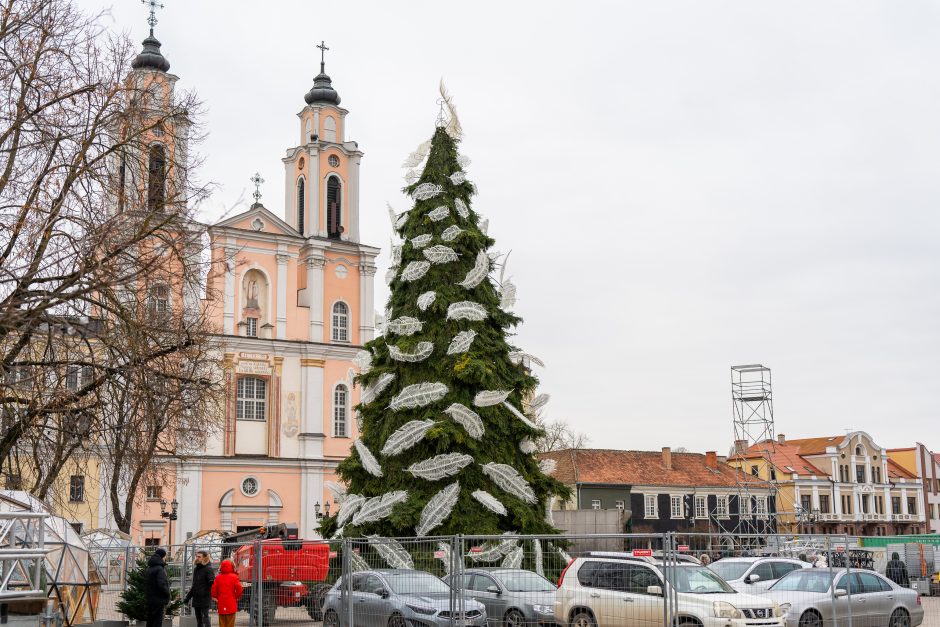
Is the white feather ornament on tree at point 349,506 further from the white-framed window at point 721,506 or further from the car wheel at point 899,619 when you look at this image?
the white-framed window at point 721,506

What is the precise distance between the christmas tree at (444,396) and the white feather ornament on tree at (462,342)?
0.03m

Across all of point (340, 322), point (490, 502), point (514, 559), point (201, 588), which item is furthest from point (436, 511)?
point (340, 322)

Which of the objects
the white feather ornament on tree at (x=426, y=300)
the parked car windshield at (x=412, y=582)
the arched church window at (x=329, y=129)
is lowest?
the parked car windshield at (x=412, y=582)

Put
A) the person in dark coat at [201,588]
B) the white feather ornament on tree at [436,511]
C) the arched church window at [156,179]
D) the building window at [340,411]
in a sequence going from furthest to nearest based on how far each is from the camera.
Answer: the building window at [340,411] < the white feather ornament on tree at [436,511] < the person in dark coat at [201,588] < the arched church window at [156,179]

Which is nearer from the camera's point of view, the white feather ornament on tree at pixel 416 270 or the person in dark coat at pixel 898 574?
the white feather ornament on tree at pixel 416 270

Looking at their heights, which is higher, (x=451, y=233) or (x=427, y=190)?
(x=427, y=190)

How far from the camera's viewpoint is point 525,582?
1656 cm

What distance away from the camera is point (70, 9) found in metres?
16.3

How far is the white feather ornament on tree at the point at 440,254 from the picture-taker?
23.9m

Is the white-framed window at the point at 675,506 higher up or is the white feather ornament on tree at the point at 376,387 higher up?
the white feather ornament on tree at the point at 376,387

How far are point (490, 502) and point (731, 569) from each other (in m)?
5.12

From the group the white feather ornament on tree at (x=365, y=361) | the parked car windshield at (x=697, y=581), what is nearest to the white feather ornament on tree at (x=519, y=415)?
the white feather ornament on tree at (x=365, y=361)

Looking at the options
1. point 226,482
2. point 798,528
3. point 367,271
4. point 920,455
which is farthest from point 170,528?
point 920,455

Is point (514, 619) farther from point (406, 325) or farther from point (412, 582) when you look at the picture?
point (406, 325)
